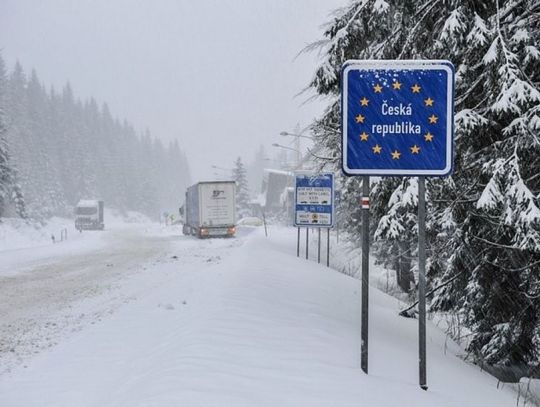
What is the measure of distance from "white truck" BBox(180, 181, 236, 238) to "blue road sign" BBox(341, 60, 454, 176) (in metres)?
29.6

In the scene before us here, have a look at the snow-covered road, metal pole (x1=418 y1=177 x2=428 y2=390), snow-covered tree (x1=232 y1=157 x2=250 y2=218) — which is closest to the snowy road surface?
the snow-covered road

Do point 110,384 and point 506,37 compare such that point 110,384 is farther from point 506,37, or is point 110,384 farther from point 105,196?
point 105,196

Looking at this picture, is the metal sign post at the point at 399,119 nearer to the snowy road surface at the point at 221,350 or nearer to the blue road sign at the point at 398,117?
the blue road sign at the point at 398,117

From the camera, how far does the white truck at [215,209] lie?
3400cm

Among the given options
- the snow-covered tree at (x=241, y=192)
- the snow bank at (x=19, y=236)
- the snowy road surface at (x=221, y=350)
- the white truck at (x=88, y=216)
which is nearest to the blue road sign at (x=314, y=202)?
the snowy road surface at (x=221, y=350)

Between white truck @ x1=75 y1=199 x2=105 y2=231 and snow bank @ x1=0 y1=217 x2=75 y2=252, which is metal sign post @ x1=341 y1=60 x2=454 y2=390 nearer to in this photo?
snow bank @ x1=0 y1=217 x2=75 y2=252

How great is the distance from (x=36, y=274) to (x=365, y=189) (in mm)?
13435

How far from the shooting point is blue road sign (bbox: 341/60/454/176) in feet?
15.5

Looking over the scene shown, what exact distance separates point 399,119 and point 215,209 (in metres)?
30.0

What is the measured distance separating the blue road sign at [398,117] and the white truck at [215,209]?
1166 inches

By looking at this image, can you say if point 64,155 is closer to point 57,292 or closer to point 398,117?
point 57,292

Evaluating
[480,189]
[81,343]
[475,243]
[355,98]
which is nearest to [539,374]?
[475,243]

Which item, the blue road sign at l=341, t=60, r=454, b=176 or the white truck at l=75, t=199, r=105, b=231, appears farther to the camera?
the white truck at l=75, t=199, r=105, b=231

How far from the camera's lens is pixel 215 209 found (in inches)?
1351
